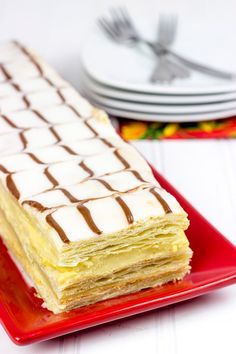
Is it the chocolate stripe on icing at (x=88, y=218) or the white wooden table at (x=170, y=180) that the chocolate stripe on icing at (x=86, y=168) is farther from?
the white wooden table at (x=170, y=180)

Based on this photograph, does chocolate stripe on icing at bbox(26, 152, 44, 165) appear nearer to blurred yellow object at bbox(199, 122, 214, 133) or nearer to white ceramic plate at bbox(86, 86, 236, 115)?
white ceramic plate at bbox(86, 86, 236, 115)

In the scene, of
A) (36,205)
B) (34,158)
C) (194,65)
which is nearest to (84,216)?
(36,205)

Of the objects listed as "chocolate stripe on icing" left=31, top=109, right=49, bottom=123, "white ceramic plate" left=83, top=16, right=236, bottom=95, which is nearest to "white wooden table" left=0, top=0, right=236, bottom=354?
Result: "white ceramic plate" left=83, top=16, right=236, bottom=95

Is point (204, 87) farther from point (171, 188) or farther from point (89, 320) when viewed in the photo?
point (89, 320)

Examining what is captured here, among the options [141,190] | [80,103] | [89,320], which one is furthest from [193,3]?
[89,320]

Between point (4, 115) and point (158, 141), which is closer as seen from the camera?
point (4, 115)

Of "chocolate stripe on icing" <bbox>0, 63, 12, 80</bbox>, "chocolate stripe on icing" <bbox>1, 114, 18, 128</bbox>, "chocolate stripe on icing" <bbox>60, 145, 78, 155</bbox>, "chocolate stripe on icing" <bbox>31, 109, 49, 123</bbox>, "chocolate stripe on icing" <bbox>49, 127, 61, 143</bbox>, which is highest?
"chocolate stripe on icing" <bbox>1, 114, 18, 128</bbox>
